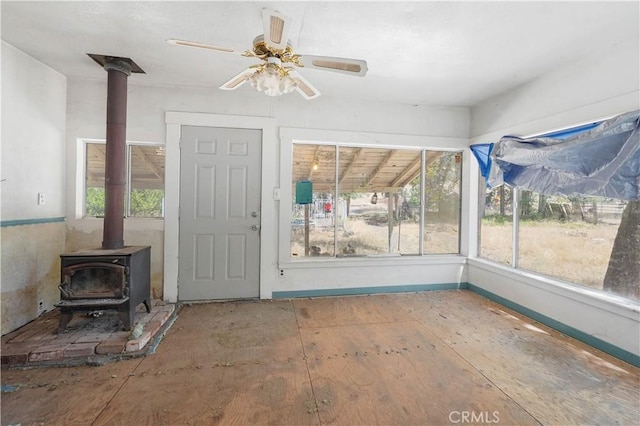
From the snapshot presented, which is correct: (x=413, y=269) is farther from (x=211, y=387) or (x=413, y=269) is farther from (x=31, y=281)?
(x=31, y=281)

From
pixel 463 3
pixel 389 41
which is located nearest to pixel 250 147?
pixel 389 41

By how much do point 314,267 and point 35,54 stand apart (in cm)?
362

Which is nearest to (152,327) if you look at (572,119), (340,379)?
(340,379)

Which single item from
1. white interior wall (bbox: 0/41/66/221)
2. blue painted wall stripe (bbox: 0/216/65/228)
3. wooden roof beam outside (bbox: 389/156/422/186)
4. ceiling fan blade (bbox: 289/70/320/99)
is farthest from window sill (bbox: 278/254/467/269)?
white interior wall (bbox: 0/41/66/221)

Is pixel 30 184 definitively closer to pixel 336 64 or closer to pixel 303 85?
pixel 303 85

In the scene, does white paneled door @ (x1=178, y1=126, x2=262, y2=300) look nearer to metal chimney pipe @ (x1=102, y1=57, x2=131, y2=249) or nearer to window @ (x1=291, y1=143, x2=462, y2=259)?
window @ (x1=291, y1=143, x2=462, y2=259)

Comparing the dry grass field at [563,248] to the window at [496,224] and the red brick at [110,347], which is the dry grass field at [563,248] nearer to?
the window at [496,224]

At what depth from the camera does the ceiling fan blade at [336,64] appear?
6.00 ft

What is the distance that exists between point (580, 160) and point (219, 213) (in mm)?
3697

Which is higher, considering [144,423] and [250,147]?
[250,147]

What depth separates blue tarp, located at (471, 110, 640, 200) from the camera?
7.10 feet

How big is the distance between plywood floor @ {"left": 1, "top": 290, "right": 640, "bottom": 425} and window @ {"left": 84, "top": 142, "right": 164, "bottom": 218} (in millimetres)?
1513

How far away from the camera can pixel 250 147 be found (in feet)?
11.5

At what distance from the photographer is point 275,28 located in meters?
1.56
